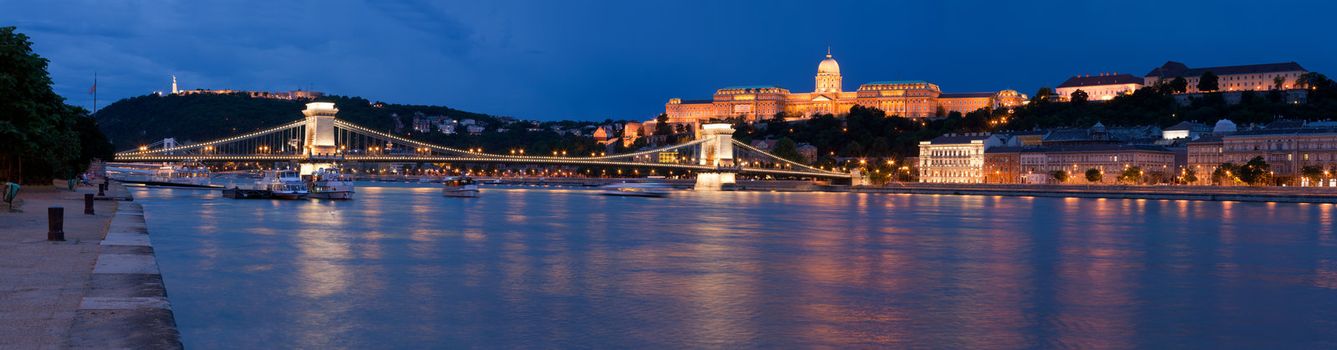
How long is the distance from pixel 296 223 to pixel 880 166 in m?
64.9

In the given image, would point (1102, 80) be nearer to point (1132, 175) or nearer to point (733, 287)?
point (1132, 175)

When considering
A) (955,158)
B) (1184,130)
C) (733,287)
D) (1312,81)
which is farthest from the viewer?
(1312,81)

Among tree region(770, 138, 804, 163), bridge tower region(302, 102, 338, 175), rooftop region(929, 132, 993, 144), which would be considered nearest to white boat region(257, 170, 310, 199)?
bridge tower region(302, 102, 338, 175)

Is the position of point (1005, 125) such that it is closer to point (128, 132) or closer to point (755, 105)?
point (755, 105)

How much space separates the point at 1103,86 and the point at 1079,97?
5767 mm

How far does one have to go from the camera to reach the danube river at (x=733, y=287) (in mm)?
9430

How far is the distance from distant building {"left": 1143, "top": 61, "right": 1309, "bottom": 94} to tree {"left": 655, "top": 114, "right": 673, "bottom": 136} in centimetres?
4817

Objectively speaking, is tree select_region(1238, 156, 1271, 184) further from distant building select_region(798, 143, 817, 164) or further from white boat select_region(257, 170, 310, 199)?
white boat select_region(257, 170, 310, 199)

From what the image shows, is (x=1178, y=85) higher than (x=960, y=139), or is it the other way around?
(x=1178, y=85)

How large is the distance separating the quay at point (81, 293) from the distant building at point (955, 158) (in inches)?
2727

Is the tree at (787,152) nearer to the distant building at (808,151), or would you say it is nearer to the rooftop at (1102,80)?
the distant building at (808,151)

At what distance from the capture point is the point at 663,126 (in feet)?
433

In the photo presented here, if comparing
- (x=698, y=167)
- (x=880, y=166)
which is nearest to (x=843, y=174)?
(x=880, y=166)

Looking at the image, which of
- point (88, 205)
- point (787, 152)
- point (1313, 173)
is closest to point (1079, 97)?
point (787, 152)
